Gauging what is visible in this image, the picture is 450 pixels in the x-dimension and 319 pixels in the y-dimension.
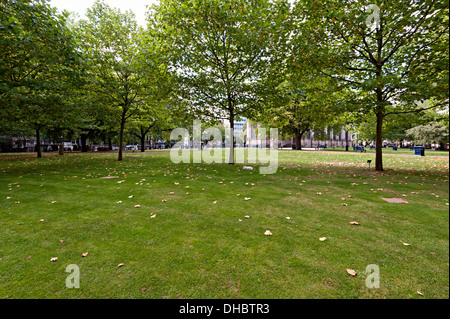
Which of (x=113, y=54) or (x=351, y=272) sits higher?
(x=113, y=54)

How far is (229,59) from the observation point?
16609mm

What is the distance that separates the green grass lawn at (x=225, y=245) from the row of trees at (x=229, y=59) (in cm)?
481

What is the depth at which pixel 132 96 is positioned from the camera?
21.9 meters

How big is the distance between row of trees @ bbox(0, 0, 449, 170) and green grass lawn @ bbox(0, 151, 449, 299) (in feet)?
15.8

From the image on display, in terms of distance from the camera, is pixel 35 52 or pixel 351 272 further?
pixel 35 52

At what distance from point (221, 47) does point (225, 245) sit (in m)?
15.6

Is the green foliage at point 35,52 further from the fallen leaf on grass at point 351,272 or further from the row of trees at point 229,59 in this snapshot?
the fallen leaf on grass at point 351,272

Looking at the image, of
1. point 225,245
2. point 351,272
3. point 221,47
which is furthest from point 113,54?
point 351,272

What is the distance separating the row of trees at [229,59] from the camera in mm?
9998

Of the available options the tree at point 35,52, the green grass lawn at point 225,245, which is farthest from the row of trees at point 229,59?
the green grass lawn at point 225,245

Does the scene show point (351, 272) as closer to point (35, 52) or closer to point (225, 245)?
point (225, 245)

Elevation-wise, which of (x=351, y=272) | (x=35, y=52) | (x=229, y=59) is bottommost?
(x=351, y=272)

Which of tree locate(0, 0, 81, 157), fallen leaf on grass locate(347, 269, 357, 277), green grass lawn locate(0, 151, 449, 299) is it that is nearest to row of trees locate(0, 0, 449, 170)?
→ tree locate(0, 0, 81, 157)

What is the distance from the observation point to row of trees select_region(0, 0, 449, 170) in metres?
10.00
